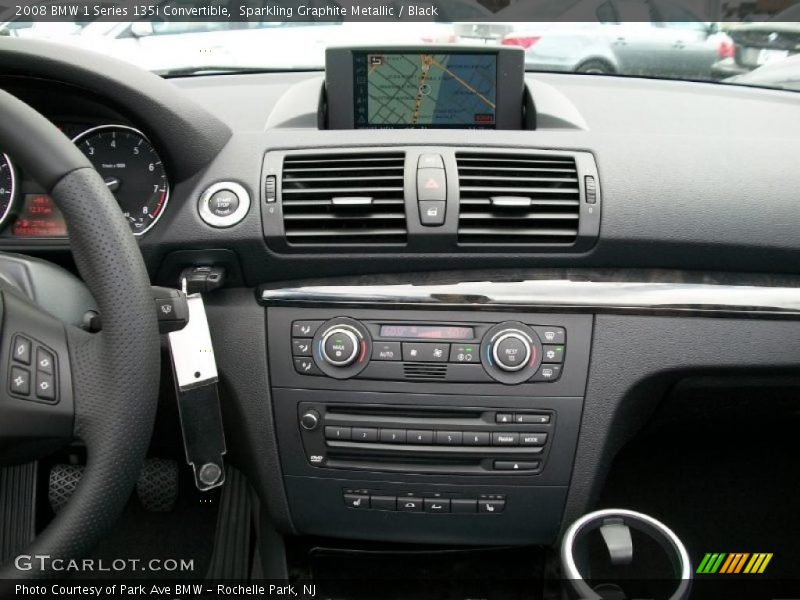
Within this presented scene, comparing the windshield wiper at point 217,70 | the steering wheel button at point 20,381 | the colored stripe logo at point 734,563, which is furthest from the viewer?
the windshield wiper at point 217,70

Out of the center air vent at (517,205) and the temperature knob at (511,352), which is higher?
the center air vent at (517,205)

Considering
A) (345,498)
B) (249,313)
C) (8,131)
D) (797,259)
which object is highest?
(8,131)

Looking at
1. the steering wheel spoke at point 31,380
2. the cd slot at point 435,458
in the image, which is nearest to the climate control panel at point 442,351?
the cd slot at point 435,458

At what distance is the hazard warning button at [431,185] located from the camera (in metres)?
1.50

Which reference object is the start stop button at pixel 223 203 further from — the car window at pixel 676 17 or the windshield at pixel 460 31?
the car window at pixel 676 17

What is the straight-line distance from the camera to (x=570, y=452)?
5.26ft

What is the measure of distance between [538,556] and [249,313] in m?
0.90

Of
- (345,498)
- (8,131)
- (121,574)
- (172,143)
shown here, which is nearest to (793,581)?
(345,498)

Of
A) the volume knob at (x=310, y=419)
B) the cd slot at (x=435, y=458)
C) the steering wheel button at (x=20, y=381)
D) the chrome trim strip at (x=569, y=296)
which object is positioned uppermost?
the steering wheel button at (x=20, y=381)

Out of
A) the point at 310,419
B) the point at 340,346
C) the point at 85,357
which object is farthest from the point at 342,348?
the point at 85,357

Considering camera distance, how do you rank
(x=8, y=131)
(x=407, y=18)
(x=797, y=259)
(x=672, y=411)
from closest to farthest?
1. (x=8, y=131)
2. (x=797, y=259)
3. (x=672, y=411)
4. (x=407, y=18)

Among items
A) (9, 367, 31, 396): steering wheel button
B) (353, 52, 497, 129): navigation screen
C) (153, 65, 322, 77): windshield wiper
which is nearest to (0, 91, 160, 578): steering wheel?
(9, 367, 31, 396): steering wheel button

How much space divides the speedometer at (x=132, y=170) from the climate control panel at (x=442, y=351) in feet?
1.51

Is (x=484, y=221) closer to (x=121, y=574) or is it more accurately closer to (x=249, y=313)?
(x=249, y=313)
